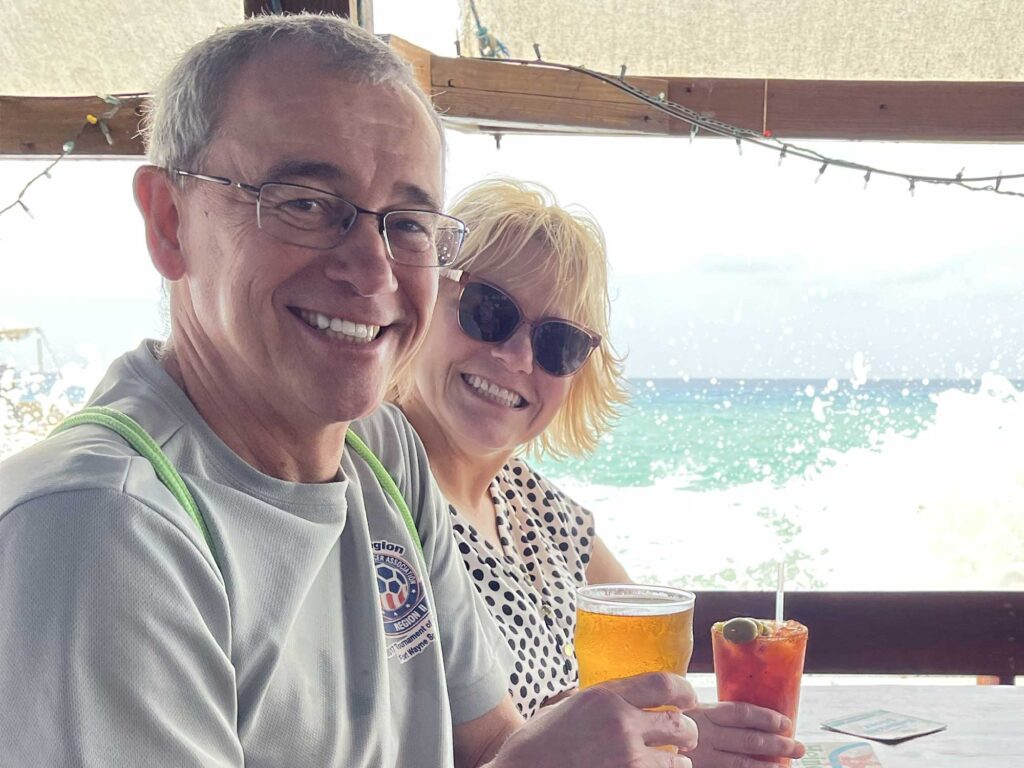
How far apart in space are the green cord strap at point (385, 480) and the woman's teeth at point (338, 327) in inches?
10.2

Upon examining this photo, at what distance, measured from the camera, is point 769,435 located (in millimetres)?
26391

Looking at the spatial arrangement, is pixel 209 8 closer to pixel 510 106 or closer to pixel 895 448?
pixel 510 106

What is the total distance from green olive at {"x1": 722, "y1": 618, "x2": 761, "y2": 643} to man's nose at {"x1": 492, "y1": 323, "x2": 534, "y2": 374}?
0.87 metres

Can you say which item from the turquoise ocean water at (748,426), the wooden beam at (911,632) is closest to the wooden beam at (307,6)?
the wooden beam at (911,632)

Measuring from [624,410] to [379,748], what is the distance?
166 cm

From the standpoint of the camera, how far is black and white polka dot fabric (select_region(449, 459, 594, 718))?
195 cm

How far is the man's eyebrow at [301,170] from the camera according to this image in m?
1.18

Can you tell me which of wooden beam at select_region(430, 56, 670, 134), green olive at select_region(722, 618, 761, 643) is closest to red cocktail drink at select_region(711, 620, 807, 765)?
green olive at select_region(722, 618, 761, 643)

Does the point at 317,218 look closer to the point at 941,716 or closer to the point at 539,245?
the point at 539,245

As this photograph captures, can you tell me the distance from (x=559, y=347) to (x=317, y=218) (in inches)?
45.5

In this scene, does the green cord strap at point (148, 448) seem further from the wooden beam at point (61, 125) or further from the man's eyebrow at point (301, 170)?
the wooden beam at point (61, 125)

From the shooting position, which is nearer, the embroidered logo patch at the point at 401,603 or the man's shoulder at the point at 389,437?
the embroidered logo patch at the point at 401,603

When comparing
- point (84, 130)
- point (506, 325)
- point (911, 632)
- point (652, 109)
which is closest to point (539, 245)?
point (506, 325)

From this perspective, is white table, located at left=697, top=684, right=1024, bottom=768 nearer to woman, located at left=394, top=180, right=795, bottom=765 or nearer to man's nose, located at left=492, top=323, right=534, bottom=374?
woman, located at left=394, top=180, right=795, bottom=765
